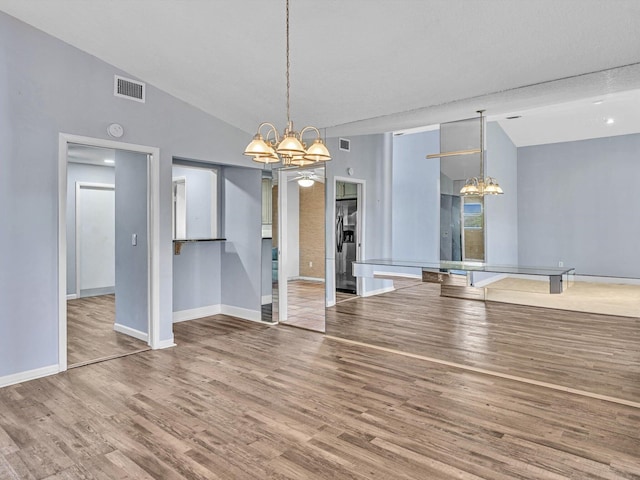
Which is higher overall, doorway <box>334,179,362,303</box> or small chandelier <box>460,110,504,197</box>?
small chandelier <box>460,110,504,197</box>

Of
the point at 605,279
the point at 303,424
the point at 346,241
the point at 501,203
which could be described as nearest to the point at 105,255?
the point at 346,241

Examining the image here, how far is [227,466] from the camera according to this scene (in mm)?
2223

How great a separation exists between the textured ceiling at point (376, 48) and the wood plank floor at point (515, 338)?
184cm

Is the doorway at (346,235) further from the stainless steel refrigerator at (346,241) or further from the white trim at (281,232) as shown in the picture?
the white trim at (281,232)

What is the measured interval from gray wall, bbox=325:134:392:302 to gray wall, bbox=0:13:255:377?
242 centimetres

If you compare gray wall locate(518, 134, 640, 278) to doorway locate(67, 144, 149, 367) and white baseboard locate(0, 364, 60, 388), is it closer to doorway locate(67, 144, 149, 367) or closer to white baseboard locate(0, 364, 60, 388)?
doorway locate(67, 144, 149, 367)

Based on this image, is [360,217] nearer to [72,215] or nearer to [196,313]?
[196,313]

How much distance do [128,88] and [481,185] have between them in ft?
12.0

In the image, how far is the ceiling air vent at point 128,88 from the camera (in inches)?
159

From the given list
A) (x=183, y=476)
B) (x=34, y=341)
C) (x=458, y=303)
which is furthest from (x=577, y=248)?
(x=34, y=341)

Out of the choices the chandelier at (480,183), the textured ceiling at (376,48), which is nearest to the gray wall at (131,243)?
the textured ceiling at (376,48)

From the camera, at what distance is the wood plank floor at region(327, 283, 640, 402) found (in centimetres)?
326

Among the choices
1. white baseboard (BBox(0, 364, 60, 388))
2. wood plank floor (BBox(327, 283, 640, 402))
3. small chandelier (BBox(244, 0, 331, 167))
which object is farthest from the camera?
white baseboard (BBox(0, 364, 60, 388))

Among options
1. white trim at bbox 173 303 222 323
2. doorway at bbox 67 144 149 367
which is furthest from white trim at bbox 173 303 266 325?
doorway at bbox 67 144 149 367
